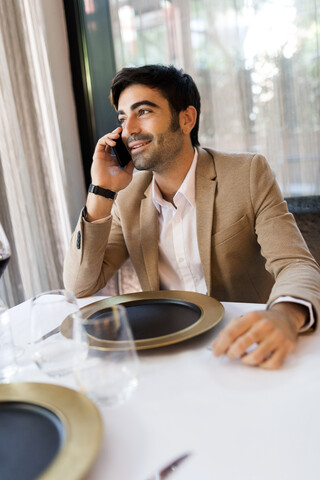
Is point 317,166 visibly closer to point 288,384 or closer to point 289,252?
point 289,252

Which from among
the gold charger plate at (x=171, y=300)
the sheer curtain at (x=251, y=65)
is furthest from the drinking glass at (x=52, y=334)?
the sheer curtain at (x=251, y=65)

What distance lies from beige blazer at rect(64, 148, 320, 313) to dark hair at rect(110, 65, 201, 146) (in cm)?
25

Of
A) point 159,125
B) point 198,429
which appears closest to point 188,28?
point 159,125

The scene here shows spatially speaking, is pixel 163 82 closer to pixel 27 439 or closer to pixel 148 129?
pixel 148 129

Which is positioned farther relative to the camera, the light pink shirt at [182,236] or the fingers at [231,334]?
the light pink shirt at [182,236]

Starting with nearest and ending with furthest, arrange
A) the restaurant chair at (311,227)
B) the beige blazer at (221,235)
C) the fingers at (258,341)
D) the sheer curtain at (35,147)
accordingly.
→ the fingers at (258,341)
the beige blazer at (221,235)
the restaurant chair at (311,227)
the sheer curtain at (35,147)

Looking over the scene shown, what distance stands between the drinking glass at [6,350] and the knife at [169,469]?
427 mm

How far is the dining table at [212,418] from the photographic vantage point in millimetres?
564

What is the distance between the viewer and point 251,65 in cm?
250

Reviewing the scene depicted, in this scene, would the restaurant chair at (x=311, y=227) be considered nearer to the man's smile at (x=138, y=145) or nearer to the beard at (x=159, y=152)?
the beard at (x=159, y=152)

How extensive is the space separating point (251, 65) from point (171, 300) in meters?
1.85

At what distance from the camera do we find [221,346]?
83 cm

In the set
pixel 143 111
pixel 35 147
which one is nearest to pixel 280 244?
pixel 143 111

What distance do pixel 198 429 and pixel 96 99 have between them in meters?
2.65
